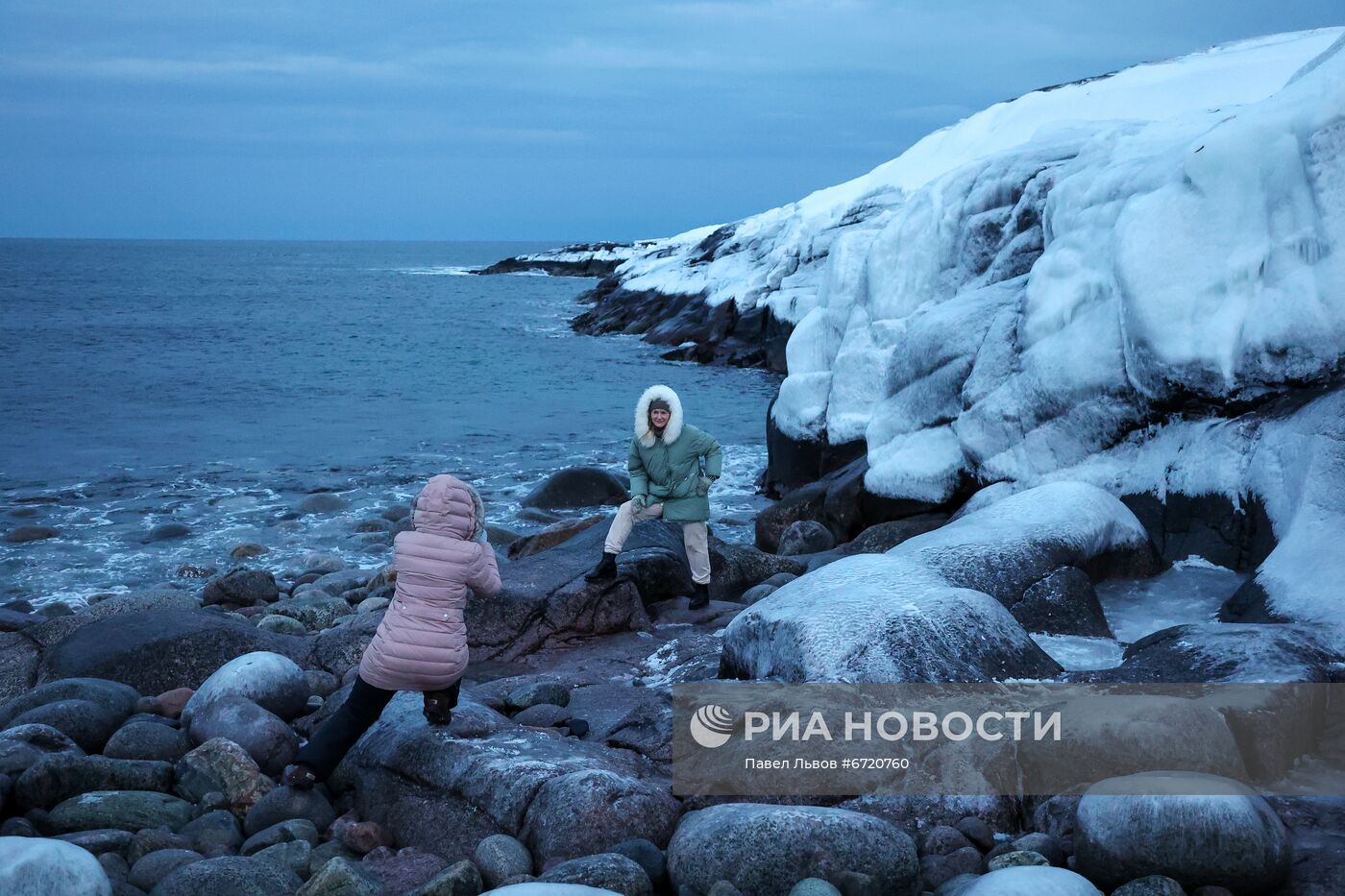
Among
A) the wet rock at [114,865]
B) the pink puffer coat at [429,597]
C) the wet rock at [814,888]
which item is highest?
the pink puffer coat at [429,597]

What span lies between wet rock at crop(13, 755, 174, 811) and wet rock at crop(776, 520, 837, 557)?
6.83 metres

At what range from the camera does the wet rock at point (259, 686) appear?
6242 mm

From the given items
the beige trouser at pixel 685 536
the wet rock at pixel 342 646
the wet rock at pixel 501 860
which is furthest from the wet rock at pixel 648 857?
the beige trouser at pixel 685 536

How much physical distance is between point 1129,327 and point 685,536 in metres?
3.73

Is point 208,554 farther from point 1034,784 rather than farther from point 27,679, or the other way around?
point 1034,784

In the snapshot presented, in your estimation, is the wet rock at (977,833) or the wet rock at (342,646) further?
the wet rock at (342,646)

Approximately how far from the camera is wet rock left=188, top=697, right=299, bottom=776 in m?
5.66

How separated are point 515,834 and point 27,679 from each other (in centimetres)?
460

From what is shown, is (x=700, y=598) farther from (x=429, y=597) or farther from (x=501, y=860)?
(x=501, y=860)

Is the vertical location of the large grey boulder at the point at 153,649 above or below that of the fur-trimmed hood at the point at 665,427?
below

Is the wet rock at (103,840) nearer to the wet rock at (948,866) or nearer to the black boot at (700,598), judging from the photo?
the wet rock at (948,866)

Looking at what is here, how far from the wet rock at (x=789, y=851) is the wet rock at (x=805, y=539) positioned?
700 centimetres

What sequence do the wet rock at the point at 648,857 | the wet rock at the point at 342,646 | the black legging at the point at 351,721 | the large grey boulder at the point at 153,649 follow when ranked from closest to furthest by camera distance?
the wet rock at the point at 648,857 < the black legging at the point at 351,721 < the large grey boulder at the point at 153,649 < the wet rock at the point at 342,646

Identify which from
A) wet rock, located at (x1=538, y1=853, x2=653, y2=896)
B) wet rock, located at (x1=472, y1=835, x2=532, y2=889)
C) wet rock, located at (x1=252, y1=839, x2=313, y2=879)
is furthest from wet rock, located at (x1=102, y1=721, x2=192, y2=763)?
wet rock, located at (x1=538, y1=853, x2=653, y2=896)
